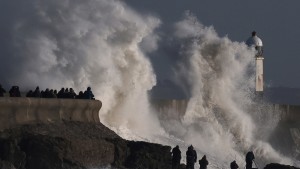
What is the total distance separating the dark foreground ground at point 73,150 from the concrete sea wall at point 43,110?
0.14 m

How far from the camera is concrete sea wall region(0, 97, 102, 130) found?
18.9 meters

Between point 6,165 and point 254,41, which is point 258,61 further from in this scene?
point 6,165

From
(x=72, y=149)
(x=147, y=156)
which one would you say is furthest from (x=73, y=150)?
(x=147, y=156)

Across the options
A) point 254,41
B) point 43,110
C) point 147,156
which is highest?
point 254,41

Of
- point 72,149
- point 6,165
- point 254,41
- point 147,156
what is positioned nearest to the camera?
point 6,165

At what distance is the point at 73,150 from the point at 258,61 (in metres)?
22.7

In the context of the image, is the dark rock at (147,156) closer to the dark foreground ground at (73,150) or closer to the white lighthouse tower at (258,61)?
the dark foreground ground at (73,150)

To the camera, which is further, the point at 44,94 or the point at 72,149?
the point at 44,94

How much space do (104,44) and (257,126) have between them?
30.6 ft

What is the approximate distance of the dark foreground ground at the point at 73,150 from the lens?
18.2 meters

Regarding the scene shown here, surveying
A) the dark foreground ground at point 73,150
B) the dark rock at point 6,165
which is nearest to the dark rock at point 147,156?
the dark foreground ground at point 73,150

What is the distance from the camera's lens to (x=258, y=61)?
40.9 metres

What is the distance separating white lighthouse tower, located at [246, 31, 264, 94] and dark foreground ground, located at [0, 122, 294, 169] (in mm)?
19689

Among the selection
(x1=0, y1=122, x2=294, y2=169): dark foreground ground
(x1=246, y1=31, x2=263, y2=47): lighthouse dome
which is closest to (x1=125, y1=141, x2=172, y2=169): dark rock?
(x1=0, y1=122, x2=294, y2=169): dark foreground ground
